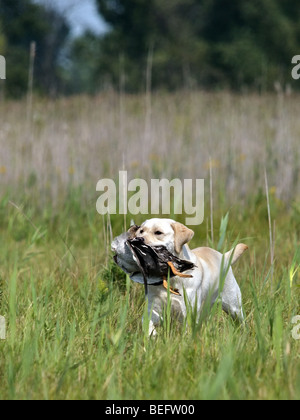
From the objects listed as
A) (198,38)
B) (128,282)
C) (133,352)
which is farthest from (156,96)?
(198,38)

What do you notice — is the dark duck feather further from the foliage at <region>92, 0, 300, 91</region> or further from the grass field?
the foliage at <region>92, 0, 300, 91</region>

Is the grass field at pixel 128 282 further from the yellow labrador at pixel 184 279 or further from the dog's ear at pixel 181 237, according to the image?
the dog's ear at pixel 181 237

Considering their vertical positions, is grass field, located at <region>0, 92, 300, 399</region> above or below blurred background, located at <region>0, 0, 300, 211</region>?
below

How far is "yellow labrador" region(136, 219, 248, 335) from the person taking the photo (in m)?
2.63

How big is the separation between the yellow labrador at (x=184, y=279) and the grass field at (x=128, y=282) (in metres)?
0.09

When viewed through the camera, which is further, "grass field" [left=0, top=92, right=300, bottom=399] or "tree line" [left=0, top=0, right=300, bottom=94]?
"tree line" [left=0, top=0, right=300, bottom=94]

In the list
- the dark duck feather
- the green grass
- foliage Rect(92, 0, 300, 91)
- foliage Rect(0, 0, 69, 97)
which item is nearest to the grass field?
the green grass

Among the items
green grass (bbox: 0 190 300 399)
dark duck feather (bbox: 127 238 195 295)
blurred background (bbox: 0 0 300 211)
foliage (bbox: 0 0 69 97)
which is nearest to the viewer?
green grass (bbox: 0 190 300 399)

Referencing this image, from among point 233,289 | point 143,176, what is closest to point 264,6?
point 143,176

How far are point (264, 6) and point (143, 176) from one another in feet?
79.1

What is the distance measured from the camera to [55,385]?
2.09 metres

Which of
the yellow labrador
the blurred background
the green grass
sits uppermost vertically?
the blurred background

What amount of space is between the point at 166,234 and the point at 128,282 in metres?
0.39

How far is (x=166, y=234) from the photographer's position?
265 cm
